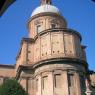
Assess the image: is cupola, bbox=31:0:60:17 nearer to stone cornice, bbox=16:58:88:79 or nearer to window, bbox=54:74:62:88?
stone cornice, bbox=16:58:88:79

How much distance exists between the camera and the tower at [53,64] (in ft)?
74.9

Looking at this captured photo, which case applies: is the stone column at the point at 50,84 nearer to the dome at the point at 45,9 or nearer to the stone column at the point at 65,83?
the stone column at the point at 65,83

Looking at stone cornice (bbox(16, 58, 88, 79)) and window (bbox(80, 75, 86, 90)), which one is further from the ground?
stone cornice (bbox(16, 58, 88, 79))

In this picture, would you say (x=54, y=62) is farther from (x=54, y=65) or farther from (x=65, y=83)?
(x=65, y=83)

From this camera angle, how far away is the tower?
22828 mm

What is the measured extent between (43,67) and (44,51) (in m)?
1.89

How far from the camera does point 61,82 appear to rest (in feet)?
74.5

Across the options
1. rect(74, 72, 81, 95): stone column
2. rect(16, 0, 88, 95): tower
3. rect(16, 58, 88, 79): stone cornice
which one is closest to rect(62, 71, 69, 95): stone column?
rect(16, 0, 88, 95): tower

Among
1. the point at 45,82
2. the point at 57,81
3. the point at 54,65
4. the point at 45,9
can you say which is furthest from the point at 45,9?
the point at 57,81

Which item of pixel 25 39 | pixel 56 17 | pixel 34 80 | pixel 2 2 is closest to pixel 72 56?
pixel 34 80

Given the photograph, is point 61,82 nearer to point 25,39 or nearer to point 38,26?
point 25,39

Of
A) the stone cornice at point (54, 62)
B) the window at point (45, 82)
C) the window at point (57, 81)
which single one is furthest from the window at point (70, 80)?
the window at point (45, 82)

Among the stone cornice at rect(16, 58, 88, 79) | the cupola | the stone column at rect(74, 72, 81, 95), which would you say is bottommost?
the stone column at rect(74, 72, 81, 95)

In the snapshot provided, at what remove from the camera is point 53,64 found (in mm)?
23406
